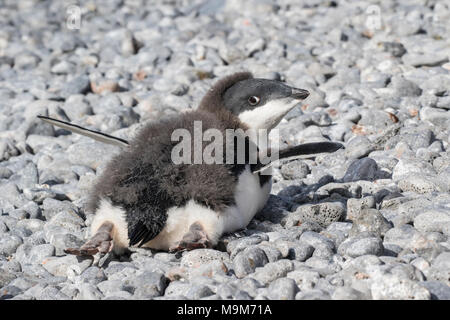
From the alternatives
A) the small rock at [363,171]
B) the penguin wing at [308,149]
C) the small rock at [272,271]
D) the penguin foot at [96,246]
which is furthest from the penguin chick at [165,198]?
the small rock at [363,171]

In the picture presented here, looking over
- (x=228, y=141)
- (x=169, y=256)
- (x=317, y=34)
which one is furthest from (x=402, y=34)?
(x=169, y=256)

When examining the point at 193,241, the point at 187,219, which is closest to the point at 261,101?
the point at 187,219

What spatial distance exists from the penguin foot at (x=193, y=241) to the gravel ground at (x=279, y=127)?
42 millimetres

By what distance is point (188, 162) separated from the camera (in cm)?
311

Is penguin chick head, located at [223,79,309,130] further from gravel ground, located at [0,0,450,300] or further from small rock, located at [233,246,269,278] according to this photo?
small rock, located at [233,246,269,278]

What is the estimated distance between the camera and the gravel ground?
2.71 metres

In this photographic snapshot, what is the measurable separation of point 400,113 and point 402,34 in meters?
1.76

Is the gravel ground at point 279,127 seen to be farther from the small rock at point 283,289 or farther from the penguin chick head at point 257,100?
the penguin chick head at point 257,100

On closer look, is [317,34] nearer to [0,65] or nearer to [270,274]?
[0,65]

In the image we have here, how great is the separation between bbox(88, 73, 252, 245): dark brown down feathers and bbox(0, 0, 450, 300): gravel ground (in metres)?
0.18

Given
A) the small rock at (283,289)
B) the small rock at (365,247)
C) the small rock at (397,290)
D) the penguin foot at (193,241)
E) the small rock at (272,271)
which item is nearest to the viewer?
the small rock at (397,290)

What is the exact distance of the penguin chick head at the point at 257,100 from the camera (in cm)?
356

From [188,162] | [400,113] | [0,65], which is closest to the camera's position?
[188,162]

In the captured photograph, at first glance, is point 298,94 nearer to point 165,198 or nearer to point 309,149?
point 309,149
